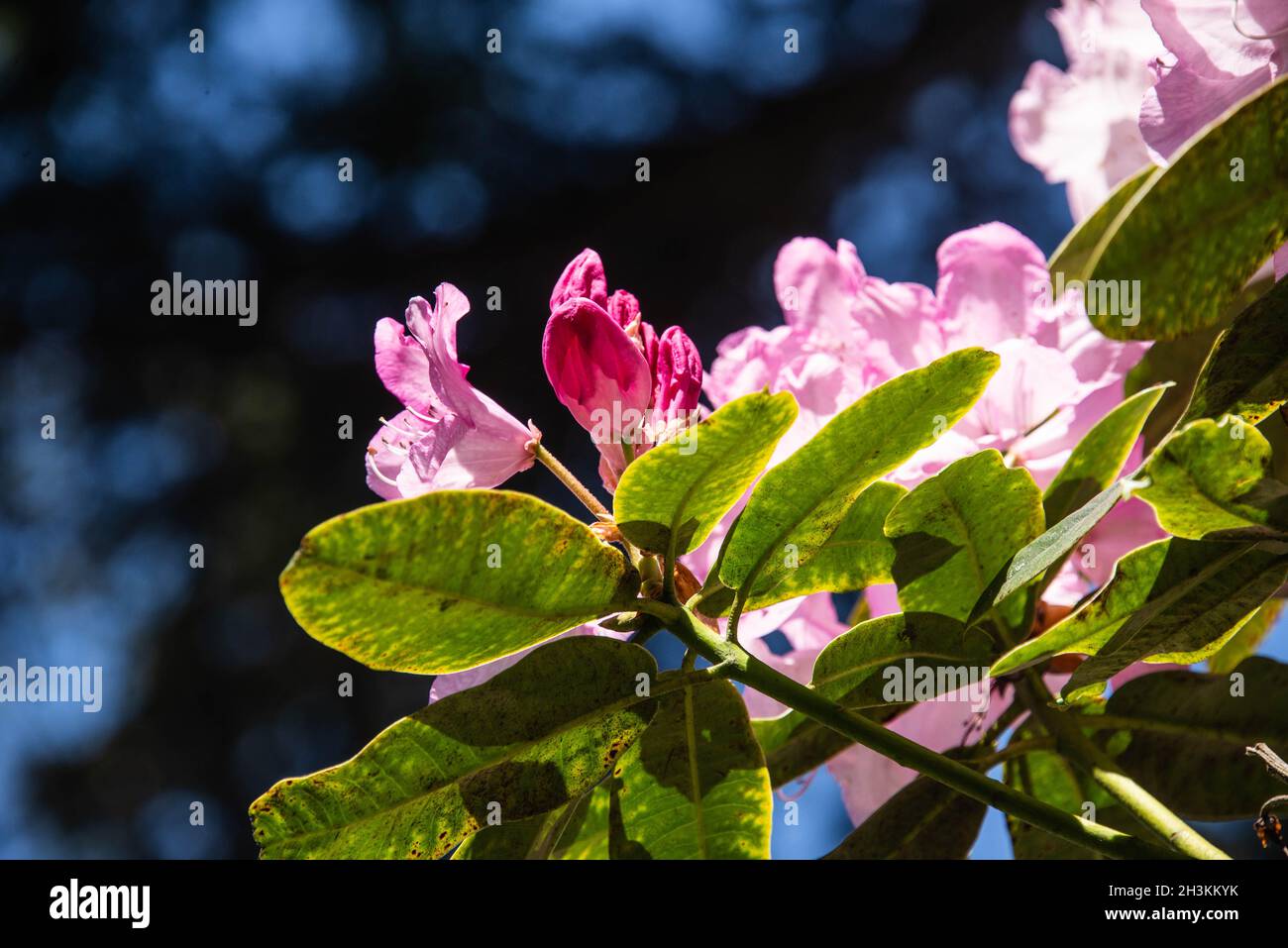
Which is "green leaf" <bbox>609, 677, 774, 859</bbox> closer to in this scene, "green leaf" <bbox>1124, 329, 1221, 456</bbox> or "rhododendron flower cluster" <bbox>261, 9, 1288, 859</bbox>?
"rhododendron flower cluster" <bbox>261, 9, 1288, 859</bbox>

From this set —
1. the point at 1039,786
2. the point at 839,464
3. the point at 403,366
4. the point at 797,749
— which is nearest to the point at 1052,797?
the point at 1039,786

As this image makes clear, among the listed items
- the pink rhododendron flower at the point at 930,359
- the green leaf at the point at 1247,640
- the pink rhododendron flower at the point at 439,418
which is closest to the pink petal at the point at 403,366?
the pink rhododendron flower at the point at 439,418

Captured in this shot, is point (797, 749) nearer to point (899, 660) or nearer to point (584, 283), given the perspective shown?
point (899, 660)

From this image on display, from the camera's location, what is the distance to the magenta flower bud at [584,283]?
1.55ft

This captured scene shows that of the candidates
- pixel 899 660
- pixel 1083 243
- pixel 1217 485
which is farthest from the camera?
pixel 1083 243

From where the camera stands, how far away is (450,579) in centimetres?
34

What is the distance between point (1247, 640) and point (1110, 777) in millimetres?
203

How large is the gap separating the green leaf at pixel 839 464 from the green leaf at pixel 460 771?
0.06 m

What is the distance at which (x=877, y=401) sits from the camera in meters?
0.38

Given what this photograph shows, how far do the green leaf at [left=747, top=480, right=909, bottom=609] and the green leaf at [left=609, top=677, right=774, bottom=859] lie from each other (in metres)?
0.05

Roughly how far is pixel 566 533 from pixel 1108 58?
1.31 ft

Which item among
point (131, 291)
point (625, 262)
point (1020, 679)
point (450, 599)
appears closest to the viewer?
point (450, 599)
